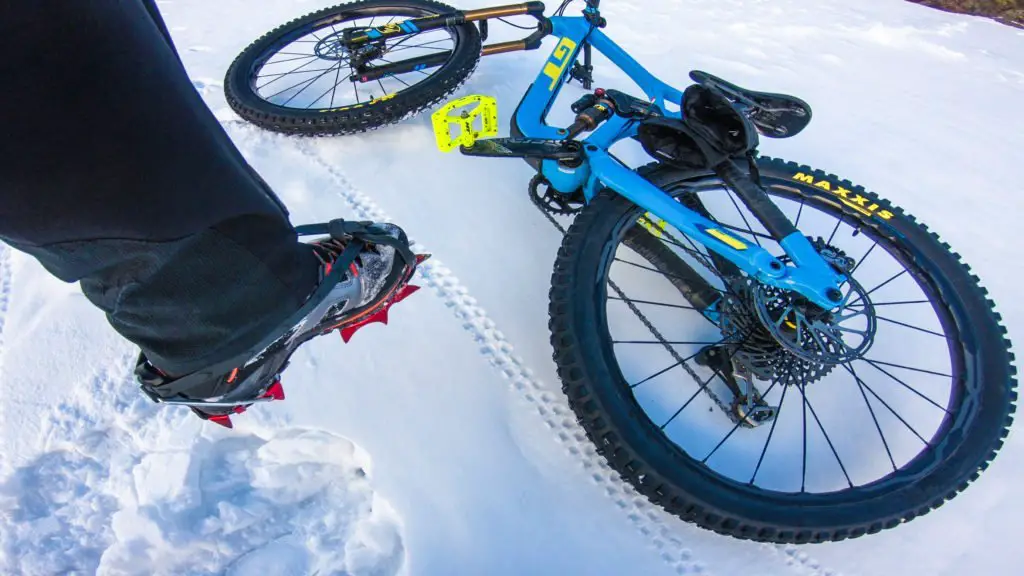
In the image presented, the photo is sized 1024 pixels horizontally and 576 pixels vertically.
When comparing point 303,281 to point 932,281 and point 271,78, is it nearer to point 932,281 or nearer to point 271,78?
point 932,281

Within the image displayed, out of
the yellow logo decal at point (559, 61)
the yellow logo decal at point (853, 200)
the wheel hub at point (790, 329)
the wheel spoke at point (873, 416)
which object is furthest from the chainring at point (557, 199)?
the wheel spoke at point (873, 416)

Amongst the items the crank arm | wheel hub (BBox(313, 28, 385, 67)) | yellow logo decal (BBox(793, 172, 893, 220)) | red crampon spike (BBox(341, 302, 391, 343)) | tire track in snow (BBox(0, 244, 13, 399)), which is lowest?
tire track in snow (BBox(0, 244, 13, 399))

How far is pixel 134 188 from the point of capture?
2.95 feet

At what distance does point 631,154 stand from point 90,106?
1947 mm

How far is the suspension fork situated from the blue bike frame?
0.81ft

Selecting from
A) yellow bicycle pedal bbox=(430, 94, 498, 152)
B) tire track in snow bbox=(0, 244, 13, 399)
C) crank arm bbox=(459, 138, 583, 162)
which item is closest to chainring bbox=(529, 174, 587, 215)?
crank arm bbox=(459, 138, 583, 162)

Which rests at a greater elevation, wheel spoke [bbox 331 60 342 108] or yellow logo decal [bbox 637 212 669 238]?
yellow logo decal [bbox 637 212 669 238]

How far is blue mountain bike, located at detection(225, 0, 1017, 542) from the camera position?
55.5 inches

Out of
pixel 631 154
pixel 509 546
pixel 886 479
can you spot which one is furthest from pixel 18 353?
pixel 886 479

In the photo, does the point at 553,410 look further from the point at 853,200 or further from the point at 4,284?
the point at 4,284

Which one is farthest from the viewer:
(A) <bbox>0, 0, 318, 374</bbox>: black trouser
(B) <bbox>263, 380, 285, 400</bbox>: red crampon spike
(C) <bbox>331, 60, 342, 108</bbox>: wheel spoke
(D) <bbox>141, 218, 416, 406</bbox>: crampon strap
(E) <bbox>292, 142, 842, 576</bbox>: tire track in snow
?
(C) <bbox>331, 60, 342, 108</bbox>: wheel spoke

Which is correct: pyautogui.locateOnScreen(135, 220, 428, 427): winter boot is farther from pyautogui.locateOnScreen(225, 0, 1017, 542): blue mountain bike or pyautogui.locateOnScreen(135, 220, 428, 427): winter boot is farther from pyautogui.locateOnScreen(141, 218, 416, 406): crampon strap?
pyautogui.locateOnScreen(225, 0, 1017, 542): blue mountain bike

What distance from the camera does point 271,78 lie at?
9.67 ft

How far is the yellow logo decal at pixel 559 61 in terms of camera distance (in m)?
2.14
